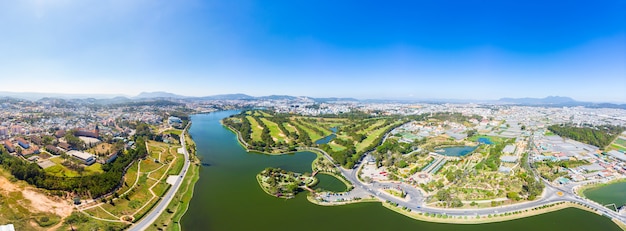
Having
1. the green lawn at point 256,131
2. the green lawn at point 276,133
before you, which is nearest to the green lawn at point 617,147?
the green lawn at point 276,133

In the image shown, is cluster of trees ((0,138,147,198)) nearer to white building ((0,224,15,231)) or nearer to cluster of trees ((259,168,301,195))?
white building ((0,224,15,231))

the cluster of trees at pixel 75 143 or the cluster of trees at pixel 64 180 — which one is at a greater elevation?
the cluster of trees at pixel 75 143

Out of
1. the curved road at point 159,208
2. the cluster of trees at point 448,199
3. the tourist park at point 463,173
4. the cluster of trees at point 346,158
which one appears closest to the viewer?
the curved road at point 159,208

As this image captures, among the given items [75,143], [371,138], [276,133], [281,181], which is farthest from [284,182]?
[75,143]

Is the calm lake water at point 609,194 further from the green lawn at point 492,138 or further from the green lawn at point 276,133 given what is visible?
the green lawn at point 276,133

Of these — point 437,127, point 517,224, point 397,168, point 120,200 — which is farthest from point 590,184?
point 120,200
